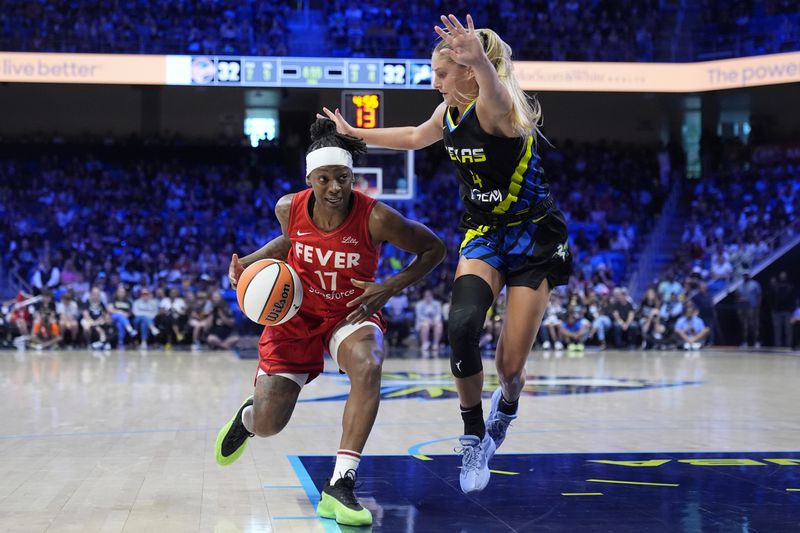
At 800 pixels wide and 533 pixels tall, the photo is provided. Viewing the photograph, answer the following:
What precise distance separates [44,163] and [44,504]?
20571 millimetres

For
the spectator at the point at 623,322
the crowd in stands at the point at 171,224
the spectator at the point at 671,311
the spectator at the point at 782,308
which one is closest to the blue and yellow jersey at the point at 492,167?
the crowd in stands at the point at 171,224

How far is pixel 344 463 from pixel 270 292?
0.87 metres

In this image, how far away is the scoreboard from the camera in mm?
20312

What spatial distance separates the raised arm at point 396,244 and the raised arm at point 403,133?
49 centimetres

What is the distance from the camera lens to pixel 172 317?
17.9m

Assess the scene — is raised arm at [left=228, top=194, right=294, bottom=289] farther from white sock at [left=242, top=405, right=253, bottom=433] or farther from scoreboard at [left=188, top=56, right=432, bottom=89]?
scoreboard at [left=188, top=56, right=432, bottom=89]

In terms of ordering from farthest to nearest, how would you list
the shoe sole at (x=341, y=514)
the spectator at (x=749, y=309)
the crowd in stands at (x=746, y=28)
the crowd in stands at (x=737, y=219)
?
1. the crowd in stands at (x=746, y=28)
2. the crowd in stands at (x=737, y=219)
3. the spectator at (x=749, y=309)
4. the shoe sole at (x=341, y=514)

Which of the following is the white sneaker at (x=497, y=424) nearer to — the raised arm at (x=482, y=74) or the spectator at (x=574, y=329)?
the raised arm at (x=482, y=74)

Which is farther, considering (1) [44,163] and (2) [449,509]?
(1) [44,163]

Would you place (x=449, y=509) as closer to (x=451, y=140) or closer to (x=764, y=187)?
(x=451, y=140)

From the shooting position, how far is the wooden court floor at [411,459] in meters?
4.41

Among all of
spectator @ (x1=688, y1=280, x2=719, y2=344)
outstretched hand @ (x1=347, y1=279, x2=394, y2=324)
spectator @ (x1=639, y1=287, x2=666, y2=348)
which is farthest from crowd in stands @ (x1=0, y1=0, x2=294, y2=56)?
outstretched hand @ (x1=347, y1=279, x2=394, y2=324)

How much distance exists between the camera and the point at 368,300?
478 centimetres

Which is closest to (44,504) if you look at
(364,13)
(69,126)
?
(364,13)
